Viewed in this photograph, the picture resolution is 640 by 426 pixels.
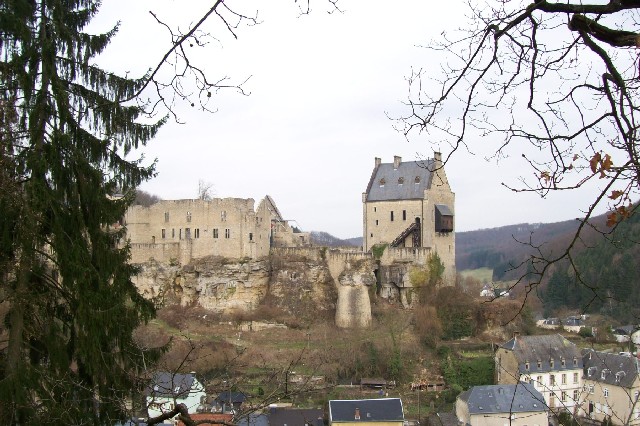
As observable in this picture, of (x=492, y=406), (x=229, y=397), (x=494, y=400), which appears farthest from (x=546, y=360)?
(x=229, y=397)

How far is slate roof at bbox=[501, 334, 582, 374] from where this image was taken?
1250 inches

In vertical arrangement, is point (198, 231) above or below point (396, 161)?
below

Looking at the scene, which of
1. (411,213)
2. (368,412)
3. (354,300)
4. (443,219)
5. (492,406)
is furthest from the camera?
(411,213)

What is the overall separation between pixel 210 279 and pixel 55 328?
84.6ft

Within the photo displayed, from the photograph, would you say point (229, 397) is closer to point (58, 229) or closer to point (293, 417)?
point (58, 229)

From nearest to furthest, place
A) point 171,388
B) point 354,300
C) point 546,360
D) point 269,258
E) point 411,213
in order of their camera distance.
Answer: point 171,388 < point 546,360 < point 354,300 < point 269,258 < point 411,213

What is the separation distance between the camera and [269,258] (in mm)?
35375

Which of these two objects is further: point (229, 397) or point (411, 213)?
point (411, 213)

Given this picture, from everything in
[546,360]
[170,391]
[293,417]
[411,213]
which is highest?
[411,213]

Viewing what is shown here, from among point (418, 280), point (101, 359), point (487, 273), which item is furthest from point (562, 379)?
point (487, 273)

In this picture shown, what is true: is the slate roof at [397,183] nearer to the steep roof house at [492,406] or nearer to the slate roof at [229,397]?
the steep roof house at [492,406]

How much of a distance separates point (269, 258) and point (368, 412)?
12123mm

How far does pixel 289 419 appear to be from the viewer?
25.6m

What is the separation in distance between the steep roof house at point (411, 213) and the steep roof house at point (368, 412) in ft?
35.6
